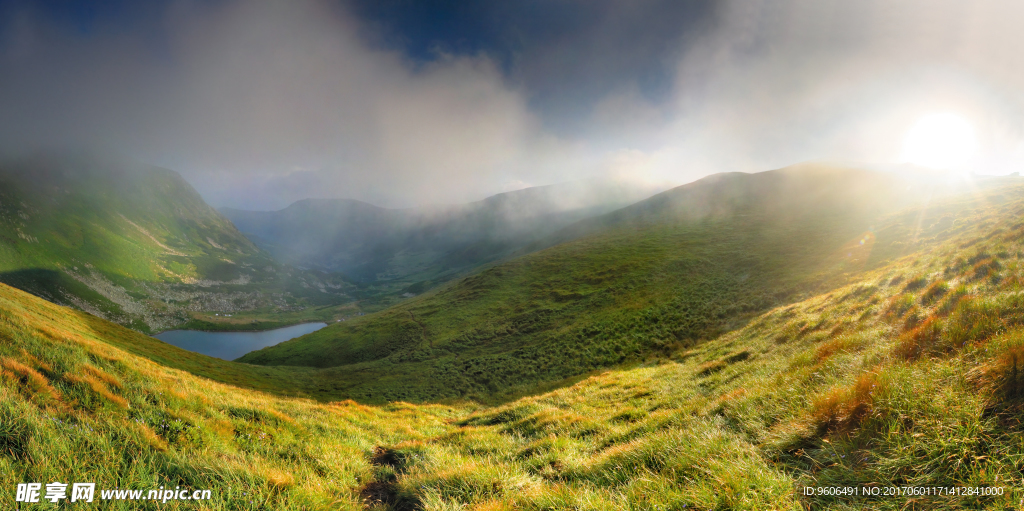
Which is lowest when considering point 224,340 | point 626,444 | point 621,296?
point 224,340

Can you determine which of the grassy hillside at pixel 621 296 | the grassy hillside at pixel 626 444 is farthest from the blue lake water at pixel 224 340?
the grassy hillside at pixel 626 444

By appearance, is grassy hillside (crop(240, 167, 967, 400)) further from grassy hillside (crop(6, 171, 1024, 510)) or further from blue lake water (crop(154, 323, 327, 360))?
blue lake water (crop(154, 323, 327, 360))

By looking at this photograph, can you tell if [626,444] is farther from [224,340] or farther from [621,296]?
[224,340]

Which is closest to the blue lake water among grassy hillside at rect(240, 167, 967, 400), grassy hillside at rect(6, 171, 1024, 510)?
grassy hillside at rect(240, 167, 967, 400)

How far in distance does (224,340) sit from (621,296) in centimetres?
17925

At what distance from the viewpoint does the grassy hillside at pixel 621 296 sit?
42.6m

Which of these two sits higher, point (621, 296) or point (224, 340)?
point (621, 296)

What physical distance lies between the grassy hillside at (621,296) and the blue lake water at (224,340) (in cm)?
5921

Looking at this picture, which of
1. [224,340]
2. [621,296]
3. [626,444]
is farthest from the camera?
[224,340]

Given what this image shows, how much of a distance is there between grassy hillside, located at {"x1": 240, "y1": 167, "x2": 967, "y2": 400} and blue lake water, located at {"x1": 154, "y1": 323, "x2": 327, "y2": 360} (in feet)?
194

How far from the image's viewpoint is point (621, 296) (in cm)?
6388

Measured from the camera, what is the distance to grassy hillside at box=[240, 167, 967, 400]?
42562mm

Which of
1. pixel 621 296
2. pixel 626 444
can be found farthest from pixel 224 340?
pixel 626 444

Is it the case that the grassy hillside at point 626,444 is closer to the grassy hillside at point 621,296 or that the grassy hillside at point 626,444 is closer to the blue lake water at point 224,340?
the grassy hillside at point 621,296
